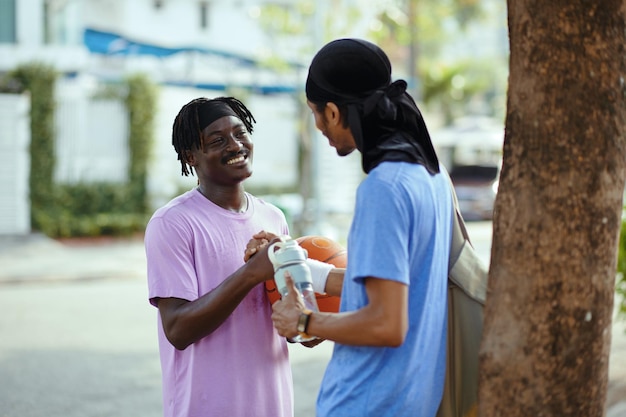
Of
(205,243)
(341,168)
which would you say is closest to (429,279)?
(205,243)

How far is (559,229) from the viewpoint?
2.63 meters

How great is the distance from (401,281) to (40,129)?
16.3m

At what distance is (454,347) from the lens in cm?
271

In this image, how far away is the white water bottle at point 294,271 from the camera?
9.07ft

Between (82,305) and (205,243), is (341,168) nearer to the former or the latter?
(82,305)

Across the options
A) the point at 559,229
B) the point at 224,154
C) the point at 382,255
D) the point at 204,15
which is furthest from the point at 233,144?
the point at 204,15

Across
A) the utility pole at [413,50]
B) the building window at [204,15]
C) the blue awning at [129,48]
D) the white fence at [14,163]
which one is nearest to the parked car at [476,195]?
the utility pole at [413,50]

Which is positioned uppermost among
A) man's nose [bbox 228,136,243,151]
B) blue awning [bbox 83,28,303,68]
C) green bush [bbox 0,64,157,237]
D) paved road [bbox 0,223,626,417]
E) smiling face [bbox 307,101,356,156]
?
blue awning [bbox 83,28,303,68]

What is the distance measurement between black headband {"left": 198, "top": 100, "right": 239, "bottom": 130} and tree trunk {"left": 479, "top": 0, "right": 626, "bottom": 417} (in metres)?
1.08

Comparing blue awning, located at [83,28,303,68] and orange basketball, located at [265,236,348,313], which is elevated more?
blue awning, located at [83,28,303,68]

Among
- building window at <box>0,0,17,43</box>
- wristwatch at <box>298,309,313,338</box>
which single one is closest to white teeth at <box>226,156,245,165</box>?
wristwatch at <box>298,309,313,338</box>

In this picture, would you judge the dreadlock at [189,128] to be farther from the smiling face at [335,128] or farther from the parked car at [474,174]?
the parked car at [474,174]

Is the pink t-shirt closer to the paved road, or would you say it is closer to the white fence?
the paved road

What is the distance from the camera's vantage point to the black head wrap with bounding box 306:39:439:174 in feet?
8.47
